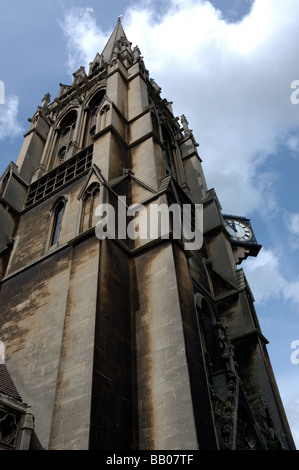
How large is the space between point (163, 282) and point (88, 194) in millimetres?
4209

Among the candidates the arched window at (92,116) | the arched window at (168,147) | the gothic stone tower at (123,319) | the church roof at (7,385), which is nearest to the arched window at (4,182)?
the gothic stone tower at (123,319)

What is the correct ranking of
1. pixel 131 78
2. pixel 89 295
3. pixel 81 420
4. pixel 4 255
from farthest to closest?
pixel 131 78, pixel 4 255, pixel 89 295, pixel 81 420

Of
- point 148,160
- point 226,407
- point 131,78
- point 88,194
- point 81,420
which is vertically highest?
point 131,78

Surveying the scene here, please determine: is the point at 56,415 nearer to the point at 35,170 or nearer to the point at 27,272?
the point at 27,272

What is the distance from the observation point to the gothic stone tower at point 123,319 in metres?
7.43

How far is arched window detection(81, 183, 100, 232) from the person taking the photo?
11.2 meters

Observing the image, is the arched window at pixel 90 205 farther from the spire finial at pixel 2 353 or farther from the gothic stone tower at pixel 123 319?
the spire finial at pixel 2 353

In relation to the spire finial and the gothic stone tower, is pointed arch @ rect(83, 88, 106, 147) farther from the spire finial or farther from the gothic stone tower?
the spire finial

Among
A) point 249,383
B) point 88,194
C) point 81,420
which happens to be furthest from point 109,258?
point 249,383

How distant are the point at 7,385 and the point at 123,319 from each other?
295 cm

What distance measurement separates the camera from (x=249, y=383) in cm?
1300

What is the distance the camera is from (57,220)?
14.2m

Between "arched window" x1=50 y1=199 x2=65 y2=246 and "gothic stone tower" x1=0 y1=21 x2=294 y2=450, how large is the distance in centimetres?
5

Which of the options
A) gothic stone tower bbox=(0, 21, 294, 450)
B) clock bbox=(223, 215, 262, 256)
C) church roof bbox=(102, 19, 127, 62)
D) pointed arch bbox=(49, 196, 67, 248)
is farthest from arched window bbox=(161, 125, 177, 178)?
church roof bbox=(102, 19, 127, 62)
